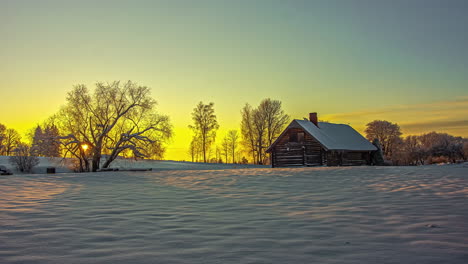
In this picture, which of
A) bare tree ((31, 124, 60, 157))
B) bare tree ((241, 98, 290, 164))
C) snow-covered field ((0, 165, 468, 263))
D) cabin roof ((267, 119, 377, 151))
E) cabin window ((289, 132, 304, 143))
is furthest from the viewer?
bare tree ((241, 98, 290, 164))

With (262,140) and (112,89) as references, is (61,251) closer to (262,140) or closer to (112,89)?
(112,89)

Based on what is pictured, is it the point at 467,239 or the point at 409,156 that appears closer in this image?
the point at 467,239

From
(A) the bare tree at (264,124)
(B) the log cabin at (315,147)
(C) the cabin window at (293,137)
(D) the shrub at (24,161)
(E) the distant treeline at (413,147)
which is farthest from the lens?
(A) the bare tree at (264,124)

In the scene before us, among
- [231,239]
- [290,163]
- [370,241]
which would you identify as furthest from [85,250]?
[290,163]

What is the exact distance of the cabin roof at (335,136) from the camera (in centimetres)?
3269

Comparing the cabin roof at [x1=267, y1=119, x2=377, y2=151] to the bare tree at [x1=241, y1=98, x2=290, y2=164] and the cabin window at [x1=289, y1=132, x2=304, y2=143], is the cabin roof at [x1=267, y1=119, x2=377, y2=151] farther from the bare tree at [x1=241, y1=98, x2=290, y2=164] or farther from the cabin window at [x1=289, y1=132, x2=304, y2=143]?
the bare tree at [x1=241, y1=98, x2=290, y2=164]

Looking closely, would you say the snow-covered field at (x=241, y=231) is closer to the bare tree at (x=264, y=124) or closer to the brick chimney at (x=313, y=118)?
the brick chimney at (x=313, y=118)

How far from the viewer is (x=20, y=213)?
6723 millimetres

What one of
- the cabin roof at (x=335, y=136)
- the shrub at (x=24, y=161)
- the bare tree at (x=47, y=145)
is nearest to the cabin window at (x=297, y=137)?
the cabin roof at (x=335, y=136)

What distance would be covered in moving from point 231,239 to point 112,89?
28.9 meters

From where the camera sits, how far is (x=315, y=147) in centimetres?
3278

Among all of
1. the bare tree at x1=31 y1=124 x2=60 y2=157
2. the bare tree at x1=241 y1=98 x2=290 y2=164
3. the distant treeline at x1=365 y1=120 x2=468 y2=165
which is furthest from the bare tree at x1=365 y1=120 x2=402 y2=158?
the bare tree at x1=31 y1=124 x2=60 y2=157

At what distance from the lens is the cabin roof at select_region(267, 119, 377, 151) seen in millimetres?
32688

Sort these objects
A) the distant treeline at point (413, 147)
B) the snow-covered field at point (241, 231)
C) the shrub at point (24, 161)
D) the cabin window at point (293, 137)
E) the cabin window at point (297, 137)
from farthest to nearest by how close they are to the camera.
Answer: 1. the distant treeline at point (413, 147)
2. the cabin window at point (293, 137)
3. the cabin window at point (297, 137)
4. the shrub at point (24, 161)
5. the snow-covered field at point (241, 231)
